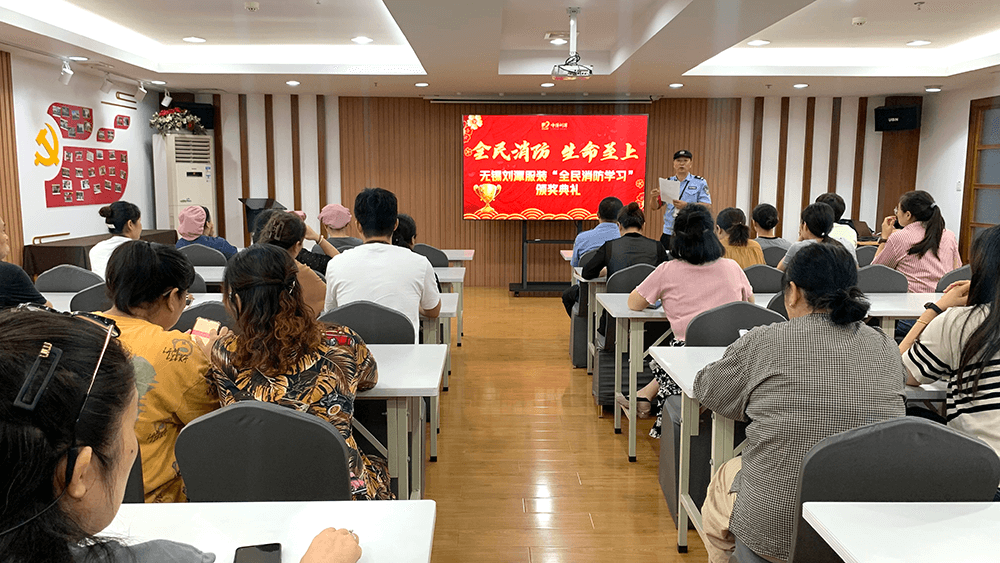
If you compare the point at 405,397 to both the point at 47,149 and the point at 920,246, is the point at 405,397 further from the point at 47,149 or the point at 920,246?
the point at 47,149

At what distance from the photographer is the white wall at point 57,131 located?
6.00 meters

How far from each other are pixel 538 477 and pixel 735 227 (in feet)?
6.58

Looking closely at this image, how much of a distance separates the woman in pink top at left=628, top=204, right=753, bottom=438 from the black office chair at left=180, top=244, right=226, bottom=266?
314cm

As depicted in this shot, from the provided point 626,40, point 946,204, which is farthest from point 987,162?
point 626,40

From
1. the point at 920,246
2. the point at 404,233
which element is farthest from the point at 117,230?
the point at 920,246

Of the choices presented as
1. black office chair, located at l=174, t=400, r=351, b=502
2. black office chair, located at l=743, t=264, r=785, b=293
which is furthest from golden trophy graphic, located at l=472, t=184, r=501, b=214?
black office chair, located at l=174, t=400, r=351, b=502

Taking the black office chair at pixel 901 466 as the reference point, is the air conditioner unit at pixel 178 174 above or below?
above

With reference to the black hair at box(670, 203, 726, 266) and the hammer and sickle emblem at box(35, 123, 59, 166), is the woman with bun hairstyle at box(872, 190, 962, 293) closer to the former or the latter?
the black hair at box(670, 203, 726, 266)

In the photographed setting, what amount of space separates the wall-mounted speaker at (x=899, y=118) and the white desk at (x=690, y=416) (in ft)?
23.1

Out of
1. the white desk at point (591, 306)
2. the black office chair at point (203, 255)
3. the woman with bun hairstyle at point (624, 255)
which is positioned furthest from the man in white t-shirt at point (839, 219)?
the black office chair at point (203, 255)

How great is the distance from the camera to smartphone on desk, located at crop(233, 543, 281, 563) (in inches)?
46.7

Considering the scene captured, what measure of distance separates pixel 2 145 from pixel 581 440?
508 cm

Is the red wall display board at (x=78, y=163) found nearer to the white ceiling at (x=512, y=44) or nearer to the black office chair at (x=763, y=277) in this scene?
the white ceiling at (x=512, y=44)

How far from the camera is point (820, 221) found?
14.0 feet
